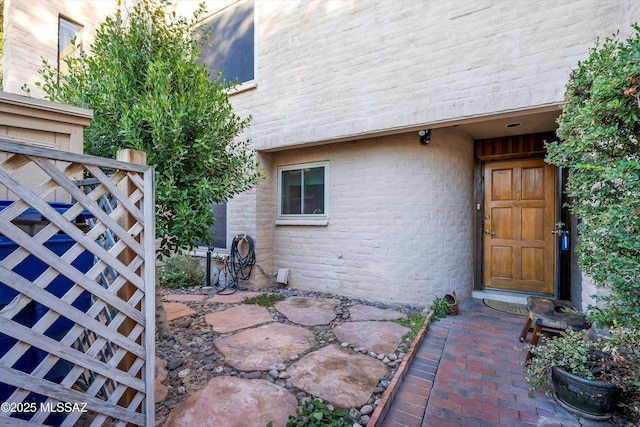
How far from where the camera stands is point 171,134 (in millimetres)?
2287

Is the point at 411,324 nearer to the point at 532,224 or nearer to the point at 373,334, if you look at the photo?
the point at 373,334

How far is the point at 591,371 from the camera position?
72.2 inches

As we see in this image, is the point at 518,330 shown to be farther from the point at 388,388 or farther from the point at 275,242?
the point at 275,242

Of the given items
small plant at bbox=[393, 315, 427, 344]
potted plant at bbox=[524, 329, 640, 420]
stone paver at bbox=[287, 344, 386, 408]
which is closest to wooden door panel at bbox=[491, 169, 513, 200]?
small plant at bbox=[393, 315, 427, 344]

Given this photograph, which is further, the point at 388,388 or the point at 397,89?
the point at 397,89

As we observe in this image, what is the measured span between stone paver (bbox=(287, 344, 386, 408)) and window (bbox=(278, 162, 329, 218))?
2.36m

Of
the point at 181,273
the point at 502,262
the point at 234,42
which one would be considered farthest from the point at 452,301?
the point at 234,42

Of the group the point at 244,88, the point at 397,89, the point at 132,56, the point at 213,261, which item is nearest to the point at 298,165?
the point at 244,88

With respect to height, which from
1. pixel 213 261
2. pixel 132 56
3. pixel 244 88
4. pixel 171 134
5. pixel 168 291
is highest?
pixel 244 88

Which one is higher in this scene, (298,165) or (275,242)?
(298,165)

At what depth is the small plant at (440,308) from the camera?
3.44 metres

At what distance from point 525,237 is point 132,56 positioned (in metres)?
5.15

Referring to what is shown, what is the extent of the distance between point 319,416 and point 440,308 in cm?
244

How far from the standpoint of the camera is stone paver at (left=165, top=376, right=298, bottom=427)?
5.16ft
